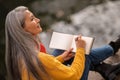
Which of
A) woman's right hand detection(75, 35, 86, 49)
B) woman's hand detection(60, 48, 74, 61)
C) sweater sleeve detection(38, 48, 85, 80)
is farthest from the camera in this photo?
woman's hand detection(60, 48, 74, 61)

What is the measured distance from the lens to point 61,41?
3.39 metres

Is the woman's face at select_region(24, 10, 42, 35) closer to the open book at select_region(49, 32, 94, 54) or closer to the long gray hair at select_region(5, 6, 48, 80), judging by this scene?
the long gray hair at select_region(5, 6, 48, 80)

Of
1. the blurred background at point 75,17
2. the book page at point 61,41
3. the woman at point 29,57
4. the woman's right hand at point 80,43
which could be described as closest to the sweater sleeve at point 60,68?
the woman at point 29,57

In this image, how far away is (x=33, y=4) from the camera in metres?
8.77

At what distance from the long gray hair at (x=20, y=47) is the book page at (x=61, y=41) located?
0.29 meters

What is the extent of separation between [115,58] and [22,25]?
3.92ft

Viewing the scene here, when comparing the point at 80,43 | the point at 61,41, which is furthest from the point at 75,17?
the point at 80,43

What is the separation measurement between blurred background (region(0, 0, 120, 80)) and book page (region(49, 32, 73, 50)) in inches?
144

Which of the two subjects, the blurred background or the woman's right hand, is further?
the blurred background

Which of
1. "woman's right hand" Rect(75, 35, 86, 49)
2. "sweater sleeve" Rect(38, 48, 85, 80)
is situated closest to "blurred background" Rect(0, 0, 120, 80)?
"woman's right hand" Rect(75, 35, 86, 49)

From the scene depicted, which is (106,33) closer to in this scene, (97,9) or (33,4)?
(97,9)

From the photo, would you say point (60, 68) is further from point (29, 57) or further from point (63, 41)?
point (63, 41)

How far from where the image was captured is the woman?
306 centimetres

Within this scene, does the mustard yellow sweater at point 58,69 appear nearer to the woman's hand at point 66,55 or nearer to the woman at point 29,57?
the woman at point 29,57
